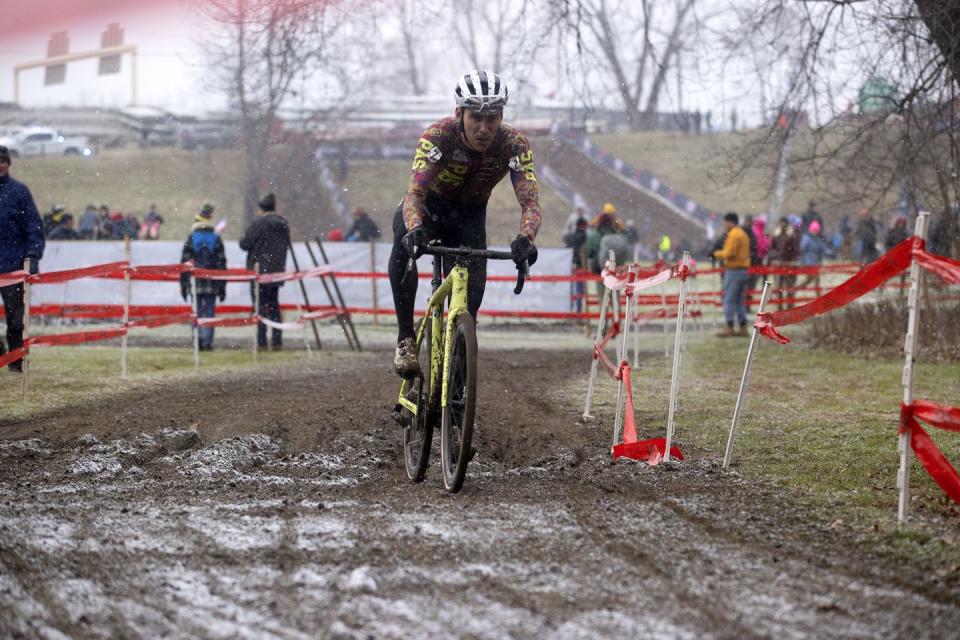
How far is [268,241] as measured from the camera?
1596cm

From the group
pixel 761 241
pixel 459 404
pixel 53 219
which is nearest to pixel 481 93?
pixel 459 404

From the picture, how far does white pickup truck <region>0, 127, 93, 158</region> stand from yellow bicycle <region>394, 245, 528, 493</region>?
137ft

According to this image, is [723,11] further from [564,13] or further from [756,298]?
[756,298]

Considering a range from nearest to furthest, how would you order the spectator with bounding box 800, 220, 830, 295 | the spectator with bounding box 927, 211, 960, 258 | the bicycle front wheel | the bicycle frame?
the bicycle front wheel, the bicycle frame, the spectator with bounding box 927, 211, 960, 258, the spectator with bounding box 800, 220, 830, 295

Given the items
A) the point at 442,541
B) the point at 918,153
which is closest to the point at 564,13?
the point at 918,153

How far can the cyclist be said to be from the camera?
630 cm

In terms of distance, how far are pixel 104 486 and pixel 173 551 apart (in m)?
1.73

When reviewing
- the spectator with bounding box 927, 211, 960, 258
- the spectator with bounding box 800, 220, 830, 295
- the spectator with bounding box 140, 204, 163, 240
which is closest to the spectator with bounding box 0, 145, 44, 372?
the spectator with bounding box 927, 211, 960, 258

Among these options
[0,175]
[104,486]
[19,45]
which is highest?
[19,45]

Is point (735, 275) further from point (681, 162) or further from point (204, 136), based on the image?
point (681, 162)

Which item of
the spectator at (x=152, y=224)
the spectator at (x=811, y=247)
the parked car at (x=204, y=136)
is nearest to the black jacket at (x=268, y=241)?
the spectator at (x=811, y=247)

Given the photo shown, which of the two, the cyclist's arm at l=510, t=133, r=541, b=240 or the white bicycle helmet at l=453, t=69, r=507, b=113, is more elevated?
the white bicycle helmet at l=453, t=69, r=507, b=113

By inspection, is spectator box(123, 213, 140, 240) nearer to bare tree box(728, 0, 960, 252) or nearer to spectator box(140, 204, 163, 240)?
spectator box(140, 204, 163, 240)

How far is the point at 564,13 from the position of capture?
44.9 feet
